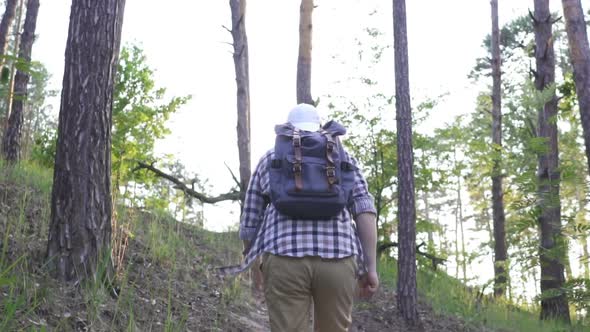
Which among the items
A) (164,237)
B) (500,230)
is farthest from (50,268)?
(500,230)

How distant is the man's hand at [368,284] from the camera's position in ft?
11.5

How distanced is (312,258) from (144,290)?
3.24m

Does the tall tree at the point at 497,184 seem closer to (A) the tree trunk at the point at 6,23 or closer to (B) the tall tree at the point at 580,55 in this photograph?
(B) the tall tree at the point at 580,55

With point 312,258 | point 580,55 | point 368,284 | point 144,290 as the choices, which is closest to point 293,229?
point 312,258

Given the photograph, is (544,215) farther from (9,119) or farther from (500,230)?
(9,119)

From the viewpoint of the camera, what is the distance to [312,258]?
10.6 ft

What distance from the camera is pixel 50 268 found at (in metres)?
4.96

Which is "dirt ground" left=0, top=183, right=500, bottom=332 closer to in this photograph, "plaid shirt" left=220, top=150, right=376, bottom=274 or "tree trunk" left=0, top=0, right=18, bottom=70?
"plaid shirt" left=220, top=150, right=376, bottom=274

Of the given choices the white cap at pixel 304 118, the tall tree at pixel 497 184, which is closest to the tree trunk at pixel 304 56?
the tall tree at pixel 497 184

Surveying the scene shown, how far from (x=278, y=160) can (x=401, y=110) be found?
6.84m

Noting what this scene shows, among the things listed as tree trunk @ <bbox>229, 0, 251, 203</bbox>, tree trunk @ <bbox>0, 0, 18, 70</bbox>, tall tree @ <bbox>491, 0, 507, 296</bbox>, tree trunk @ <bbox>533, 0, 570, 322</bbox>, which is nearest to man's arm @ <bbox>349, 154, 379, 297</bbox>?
tree trunk @ <bbox>229, 0, 251, 203</bbox>

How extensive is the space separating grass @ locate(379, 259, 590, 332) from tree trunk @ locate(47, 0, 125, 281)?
7.35 m

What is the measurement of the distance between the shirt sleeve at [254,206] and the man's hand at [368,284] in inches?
27.3

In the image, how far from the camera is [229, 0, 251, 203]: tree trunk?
1095 centimetres
